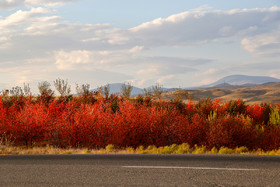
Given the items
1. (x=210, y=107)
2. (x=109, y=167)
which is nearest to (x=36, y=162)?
(x=109, y=167)

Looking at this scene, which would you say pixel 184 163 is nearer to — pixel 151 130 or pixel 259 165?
pixel 259 165

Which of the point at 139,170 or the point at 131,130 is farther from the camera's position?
the point at 131,130

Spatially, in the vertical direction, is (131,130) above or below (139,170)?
above

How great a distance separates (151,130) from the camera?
15211 mm

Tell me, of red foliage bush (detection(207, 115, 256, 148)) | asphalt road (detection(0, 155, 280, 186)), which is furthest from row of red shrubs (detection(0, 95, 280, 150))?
asphalt road (detection(0, 155, 280, 186))

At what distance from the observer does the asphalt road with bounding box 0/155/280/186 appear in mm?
6637

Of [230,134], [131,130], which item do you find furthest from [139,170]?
[230,134]

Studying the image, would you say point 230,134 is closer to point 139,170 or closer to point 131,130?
point 131,130

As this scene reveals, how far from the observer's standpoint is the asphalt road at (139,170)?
6637mm

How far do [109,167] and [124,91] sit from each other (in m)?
24.4

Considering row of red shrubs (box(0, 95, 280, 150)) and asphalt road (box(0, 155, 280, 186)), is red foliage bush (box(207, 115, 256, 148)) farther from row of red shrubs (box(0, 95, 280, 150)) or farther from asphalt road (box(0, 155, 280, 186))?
asphalt road (box(0, 155, 280, 186))

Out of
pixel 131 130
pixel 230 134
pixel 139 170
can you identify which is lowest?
pixel 230 134

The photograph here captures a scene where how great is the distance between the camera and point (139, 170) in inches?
306

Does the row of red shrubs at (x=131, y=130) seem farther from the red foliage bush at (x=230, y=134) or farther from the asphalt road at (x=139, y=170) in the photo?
the asphalt road at (x=139, y=170)
